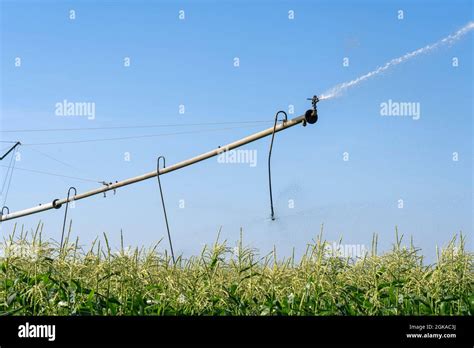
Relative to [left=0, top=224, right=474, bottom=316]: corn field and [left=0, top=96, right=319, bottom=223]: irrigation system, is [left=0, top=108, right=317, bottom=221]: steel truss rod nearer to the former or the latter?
[left=0, top=96, right=319, bottom=223]: irrigation system

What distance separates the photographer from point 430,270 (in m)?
8.97

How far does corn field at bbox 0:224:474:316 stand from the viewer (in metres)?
7.97

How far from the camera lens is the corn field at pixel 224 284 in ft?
26.2

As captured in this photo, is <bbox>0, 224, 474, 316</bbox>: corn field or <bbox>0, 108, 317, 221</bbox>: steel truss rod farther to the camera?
<bbox>0, 108, 317, 221</bbox>: steel truss rod

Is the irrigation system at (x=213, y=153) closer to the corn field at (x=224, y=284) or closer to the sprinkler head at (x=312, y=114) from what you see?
the sprinkler head at (x=312, y=114)

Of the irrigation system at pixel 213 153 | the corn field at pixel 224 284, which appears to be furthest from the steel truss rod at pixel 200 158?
the corn field at pixel 224 284

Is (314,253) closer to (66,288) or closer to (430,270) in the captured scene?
(430,270)

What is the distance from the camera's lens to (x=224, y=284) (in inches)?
334
